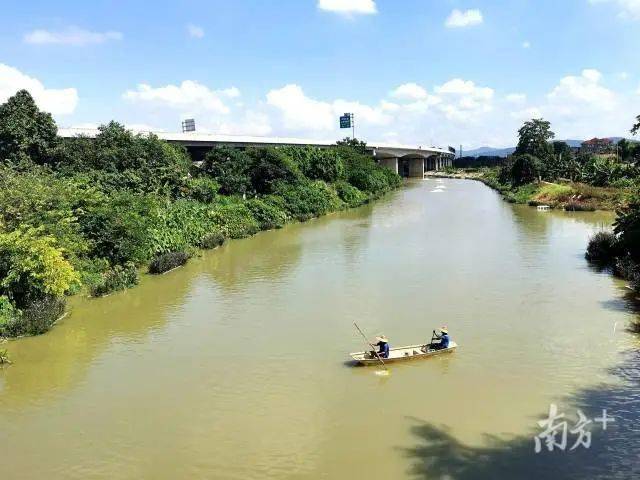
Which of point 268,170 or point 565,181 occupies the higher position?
point 268,170

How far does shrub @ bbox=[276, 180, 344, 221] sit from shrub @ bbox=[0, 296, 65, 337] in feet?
91.1

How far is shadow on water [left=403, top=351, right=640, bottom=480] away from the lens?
10.8 meters

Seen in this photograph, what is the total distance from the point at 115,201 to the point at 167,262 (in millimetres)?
3844

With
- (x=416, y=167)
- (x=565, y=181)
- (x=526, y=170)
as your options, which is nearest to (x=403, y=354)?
(x=565, y=181)

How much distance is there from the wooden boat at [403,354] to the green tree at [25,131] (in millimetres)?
32059

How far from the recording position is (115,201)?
27.0 meters

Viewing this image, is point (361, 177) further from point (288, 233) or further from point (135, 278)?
point (135, 278)

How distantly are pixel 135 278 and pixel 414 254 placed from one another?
14.7 m

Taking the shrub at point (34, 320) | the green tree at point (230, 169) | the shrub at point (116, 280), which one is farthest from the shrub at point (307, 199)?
the shrub at point (34, 320)

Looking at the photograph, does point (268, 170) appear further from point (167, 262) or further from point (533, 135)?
point (533, 135)

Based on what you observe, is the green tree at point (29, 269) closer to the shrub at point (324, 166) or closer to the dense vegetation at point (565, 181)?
the dense vegetation at point (565, 181)

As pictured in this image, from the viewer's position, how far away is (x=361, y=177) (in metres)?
66.6

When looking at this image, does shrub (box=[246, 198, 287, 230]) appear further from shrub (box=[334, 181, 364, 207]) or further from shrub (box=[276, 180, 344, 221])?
shrub (box=[334, 181, 364, 207])

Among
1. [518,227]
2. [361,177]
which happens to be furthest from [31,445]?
[361,177]
